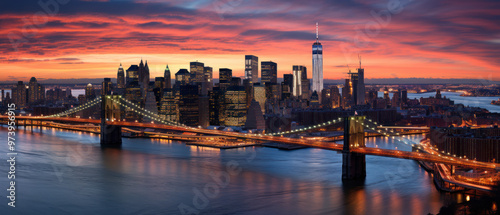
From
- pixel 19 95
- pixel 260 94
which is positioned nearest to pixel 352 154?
pixel 260 94

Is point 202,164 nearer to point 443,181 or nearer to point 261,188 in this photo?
point 261,188

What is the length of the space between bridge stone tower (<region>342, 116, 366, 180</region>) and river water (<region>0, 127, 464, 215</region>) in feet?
1.59

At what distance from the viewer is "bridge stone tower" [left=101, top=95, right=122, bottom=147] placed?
105 feet

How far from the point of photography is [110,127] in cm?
3278

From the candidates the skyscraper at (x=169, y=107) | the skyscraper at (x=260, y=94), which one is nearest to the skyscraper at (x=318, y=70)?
the skyscraper at (x=260, y=94)

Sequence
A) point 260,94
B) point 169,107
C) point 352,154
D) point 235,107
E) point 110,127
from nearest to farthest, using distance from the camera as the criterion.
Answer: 1. point 352,154
2. point 110,127
3. point 235,107
4. point 169,107
5. point 260,94

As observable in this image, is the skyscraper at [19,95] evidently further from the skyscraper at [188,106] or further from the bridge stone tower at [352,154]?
the bridge stone tower at [352,154]

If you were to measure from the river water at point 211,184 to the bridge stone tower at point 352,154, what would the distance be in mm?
483

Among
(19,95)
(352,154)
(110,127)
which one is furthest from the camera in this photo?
A: (19,95)

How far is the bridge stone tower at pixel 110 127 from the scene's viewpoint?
105ft

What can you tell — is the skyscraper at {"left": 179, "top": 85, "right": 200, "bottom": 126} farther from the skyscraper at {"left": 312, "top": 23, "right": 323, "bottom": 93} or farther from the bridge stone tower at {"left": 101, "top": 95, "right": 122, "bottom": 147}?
the skyscraper at {"left": 312, "top": 23, "right": 323, "bottom": 93}

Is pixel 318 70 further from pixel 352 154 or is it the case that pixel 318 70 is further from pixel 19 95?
pixel 352 154

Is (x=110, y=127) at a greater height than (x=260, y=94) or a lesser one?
lesser

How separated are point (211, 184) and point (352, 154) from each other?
5062mm
